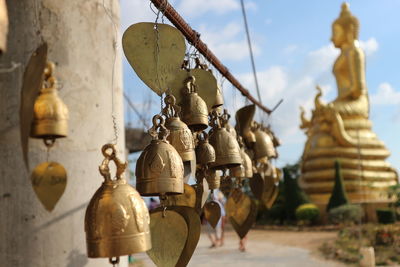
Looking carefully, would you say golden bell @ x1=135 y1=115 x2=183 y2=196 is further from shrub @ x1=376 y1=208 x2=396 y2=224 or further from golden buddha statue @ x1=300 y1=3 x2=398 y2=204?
golden buddha statue @ x1=300 y1=3 x2=398 y2=204

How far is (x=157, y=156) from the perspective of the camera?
176cm

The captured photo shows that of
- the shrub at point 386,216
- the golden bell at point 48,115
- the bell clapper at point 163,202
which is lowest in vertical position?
the shrub at point 386,216

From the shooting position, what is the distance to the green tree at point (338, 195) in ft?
54.8

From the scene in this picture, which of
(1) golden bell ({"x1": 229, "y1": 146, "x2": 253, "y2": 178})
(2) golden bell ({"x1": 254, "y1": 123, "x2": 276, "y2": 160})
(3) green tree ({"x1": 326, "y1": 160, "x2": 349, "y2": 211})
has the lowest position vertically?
(3) green tree ({"x1": 326, "y1": 160, "x2": 349, "y2": 211})

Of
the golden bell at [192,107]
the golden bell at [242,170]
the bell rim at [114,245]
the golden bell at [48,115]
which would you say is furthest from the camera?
the golden bell at [242,170]

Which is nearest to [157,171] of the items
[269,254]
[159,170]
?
[159,170]

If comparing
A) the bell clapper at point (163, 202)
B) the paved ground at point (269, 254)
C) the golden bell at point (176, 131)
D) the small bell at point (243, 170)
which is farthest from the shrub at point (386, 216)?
the bell clapper at point (163, 202)

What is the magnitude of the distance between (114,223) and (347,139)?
18.0 metres

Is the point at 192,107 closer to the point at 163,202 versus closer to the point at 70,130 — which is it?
the point at 163,202

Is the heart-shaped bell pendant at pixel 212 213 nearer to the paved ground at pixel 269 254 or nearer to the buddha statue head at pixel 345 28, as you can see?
the paved ground at pixel 269 254

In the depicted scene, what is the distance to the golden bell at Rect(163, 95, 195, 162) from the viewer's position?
2.03 metres

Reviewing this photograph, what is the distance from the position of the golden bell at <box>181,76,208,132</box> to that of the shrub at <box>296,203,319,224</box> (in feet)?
51.1

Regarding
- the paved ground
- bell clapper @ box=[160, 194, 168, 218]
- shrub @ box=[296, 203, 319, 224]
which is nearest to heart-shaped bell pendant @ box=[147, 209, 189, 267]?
bell clapper @ box=[160, 194, 168, 218]

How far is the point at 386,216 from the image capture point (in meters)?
15.2
